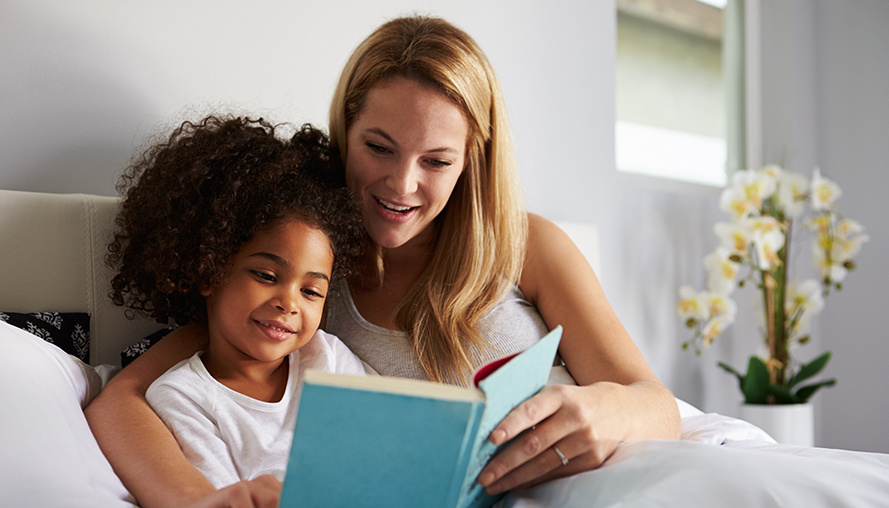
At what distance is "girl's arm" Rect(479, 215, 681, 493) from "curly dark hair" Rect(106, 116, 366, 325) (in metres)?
0.39

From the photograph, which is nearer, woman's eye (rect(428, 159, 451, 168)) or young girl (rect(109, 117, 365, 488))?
young girl (rect(109, 117, 365, 488))

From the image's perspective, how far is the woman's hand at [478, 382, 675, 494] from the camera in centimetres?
67

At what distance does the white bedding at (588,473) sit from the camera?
633mm

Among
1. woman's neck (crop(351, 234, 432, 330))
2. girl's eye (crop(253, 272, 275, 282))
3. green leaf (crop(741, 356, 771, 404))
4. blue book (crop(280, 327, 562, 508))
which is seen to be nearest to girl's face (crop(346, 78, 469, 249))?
woman's neck (crop(351, 234, 432, 330))

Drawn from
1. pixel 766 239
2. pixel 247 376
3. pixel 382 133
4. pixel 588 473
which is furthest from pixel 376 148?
pixel 766 239

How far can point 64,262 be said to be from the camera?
1062mm

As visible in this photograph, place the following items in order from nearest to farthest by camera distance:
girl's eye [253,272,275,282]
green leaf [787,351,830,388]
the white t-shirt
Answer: the white t-shirt < girl's eye [253,272,275,282] < green leaf [787,351,830,388]

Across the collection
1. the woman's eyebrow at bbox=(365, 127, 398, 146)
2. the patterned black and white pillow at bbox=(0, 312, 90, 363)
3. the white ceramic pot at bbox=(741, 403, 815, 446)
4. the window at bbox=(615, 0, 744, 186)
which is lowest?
the white ceramic pot at bbox=(741, 403, 815, 446)

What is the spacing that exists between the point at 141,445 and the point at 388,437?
0.46 meters

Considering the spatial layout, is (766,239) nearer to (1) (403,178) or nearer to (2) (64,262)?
(1) (403,178)

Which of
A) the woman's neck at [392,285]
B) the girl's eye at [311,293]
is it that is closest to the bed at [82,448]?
the girl's eye at [311,293]

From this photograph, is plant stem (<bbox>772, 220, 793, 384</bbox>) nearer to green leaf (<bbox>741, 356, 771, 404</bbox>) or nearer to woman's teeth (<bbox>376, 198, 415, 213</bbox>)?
green leaf (<bbox>741, 356, 771, 404</bbox>)

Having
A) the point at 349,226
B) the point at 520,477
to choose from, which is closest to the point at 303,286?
the point at 349,226

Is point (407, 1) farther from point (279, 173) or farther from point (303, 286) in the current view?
point (303, 286)
